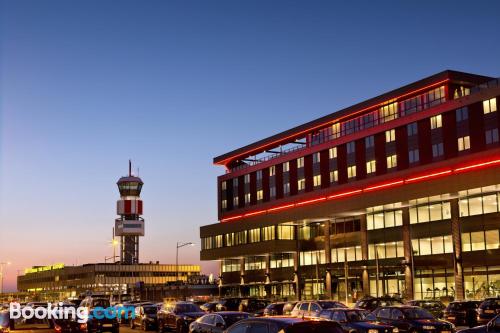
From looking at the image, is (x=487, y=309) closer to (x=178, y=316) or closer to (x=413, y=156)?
(x=178, y=316)

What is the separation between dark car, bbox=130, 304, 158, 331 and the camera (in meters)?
40.4

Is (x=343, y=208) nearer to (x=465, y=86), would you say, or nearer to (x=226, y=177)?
(x=465, y=86)

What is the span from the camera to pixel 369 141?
8788cm

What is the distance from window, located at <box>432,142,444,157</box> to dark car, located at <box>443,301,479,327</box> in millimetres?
40566

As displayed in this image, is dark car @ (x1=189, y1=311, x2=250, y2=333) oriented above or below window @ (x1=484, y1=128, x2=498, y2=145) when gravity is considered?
below

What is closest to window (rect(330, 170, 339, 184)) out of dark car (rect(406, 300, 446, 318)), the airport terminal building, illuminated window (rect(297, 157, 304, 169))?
the airport terminal building

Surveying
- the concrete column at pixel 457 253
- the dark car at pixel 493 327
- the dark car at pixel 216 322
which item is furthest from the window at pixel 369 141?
the dark car at pixel 493 327

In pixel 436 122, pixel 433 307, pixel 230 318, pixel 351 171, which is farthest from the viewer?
pixel 351 171

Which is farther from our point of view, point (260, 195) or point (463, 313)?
point (260, 195)

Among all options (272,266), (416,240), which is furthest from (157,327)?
(272,266)

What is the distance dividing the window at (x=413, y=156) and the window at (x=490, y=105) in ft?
35.4

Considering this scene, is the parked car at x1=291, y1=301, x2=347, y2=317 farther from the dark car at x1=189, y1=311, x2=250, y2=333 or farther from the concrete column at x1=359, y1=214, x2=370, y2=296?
the concrete column at x1=359, y1=214, x2=370, y2=296

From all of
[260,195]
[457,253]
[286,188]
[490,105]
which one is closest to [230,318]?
[457,253]

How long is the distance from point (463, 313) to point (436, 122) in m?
43.0
